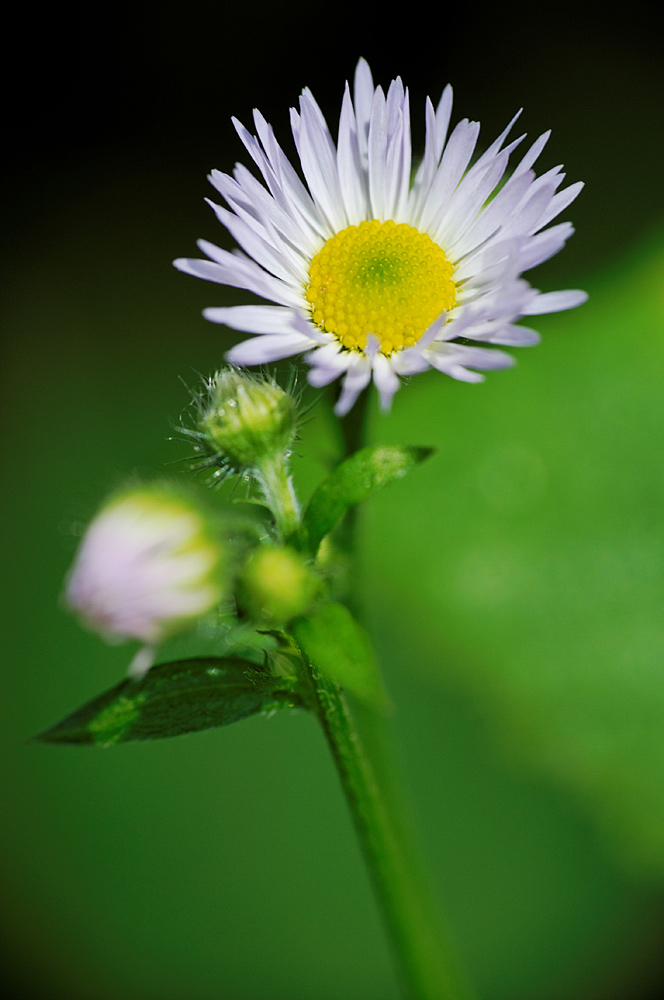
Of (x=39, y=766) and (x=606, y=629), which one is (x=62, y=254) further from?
(x=606, y=629)

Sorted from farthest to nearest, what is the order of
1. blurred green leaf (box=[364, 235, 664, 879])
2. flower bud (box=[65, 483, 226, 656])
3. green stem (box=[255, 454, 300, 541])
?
blurred green leaf (box=[364, 235, 664, 879]), green stem (box=[255, 454, 300, 541]), flower bud (box=[65, 483, 226, 656])

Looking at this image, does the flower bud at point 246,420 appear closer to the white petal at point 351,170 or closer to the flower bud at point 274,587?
the flower bud at point 274,587

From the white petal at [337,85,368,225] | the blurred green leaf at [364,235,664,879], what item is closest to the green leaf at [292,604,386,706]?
the white petal at [337,85,368,225]

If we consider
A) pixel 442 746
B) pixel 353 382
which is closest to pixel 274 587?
pixel 353 382

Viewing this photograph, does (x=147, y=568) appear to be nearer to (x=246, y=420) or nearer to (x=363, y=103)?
(x=246, y=420)

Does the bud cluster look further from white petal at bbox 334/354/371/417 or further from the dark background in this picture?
the dark background

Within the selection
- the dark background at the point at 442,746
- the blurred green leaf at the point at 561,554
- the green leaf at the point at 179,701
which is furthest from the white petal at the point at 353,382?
the blurred green leaf at the point at 561,554

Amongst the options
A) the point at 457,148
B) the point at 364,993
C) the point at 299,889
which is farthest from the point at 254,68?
the point at 364,993
